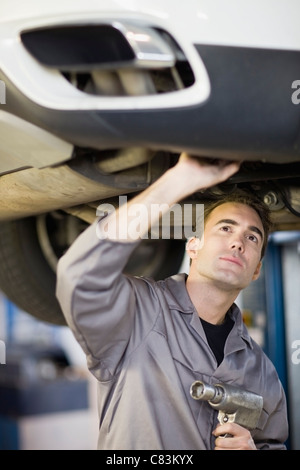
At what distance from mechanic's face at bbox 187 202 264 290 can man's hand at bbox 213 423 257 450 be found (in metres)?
0.32

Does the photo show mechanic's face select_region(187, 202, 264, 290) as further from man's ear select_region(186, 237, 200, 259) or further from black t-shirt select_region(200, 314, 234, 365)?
black t-shirt select_region(200, 314, 234, 365)

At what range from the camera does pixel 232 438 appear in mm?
1434

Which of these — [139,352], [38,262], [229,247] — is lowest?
[139,352]

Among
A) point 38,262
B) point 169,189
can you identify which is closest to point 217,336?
point 169,189

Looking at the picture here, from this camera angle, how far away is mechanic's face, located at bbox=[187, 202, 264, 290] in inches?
60.5

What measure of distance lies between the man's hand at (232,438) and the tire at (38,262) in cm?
94

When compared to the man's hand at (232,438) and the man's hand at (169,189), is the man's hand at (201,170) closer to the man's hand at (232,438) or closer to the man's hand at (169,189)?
the man's hand at (169,189)

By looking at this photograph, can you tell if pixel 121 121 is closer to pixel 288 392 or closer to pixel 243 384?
pixel 243 384

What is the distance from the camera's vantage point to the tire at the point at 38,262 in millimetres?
2141

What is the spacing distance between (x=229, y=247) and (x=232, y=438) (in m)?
0.43

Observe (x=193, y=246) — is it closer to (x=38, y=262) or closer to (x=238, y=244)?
(x=238, y=244)

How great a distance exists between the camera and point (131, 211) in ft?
4.43

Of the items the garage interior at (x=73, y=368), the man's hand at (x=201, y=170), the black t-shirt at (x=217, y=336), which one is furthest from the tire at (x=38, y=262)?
the man's hand at (x=201, y=170)
